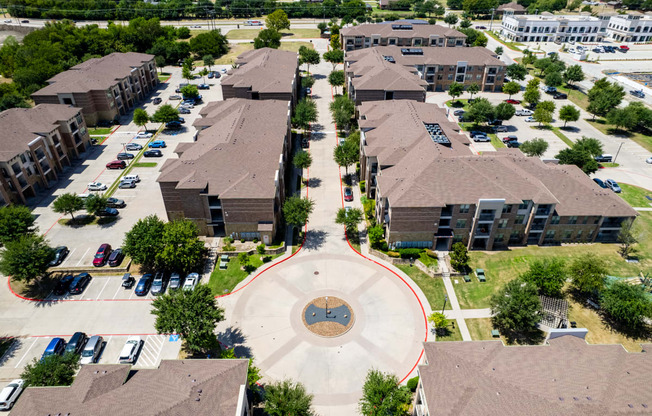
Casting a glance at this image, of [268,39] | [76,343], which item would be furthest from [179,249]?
[268,39]

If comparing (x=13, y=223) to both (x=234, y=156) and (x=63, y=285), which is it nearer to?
(x=63, y=285)

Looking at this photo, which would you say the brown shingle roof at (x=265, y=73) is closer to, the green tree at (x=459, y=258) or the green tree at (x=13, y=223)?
the green tree at (x=13, y=223)

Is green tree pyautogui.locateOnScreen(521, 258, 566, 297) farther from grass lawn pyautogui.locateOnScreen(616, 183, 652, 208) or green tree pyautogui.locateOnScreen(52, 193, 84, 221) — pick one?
green tree pyautogui.locateOnScreen(52, 193, 84, 221)

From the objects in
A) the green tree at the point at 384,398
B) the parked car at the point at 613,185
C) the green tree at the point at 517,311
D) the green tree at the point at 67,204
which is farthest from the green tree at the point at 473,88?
the green tree at the point at 67,204

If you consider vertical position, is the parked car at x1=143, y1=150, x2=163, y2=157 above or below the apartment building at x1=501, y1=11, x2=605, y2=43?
below

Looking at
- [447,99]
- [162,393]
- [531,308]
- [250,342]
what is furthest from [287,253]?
[447,99]

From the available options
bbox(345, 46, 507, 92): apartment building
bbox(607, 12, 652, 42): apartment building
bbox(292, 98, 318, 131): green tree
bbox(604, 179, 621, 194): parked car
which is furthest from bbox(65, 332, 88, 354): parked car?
bbox(607, 12, 652, 42): apartment building
